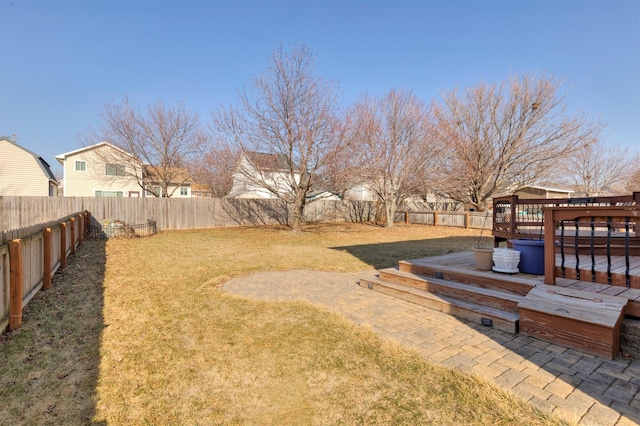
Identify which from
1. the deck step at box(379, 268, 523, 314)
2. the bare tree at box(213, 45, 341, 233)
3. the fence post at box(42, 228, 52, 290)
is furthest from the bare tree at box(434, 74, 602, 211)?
the fence post at box(42, 228, 52, 290)

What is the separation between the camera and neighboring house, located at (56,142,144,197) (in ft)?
66.5

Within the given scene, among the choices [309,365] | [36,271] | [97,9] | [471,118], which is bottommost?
[309,365]

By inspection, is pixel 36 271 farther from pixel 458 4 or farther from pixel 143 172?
pixel 143 172

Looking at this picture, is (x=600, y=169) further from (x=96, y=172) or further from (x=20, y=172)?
(x=20, y=172)

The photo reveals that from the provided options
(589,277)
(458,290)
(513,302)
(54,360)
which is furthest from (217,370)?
(589,277)

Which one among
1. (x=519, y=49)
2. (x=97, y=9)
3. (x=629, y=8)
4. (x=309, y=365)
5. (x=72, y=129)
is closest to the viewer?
(x=309, y=365)

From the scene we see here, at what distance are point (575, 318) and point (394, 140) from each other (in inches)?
578

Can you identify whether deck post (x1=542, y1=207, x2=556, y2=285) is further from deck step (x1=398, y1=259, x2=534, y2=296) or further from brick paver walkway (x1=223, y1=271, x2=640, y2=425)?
brick paver walkway (x1=223, y1=271, x2=640, y2=425)

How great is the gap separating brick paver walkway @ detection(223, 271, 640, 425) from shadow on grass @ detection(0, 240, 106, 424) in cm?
222

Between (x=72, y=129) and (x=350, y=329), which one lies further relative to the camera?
(x=72, y=129)

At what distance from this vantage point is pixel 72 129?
65.1ft

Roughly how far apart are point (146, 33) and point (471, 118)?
53.8 ft

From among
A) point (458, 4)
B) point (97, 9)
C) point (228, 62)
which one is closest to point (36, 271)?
point (97, 9)

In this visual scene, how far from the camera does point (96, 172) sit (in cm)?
2158
